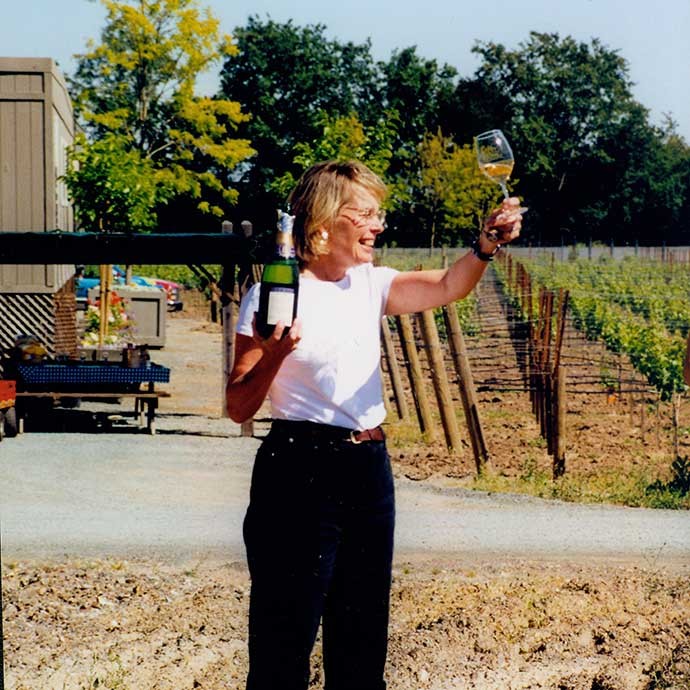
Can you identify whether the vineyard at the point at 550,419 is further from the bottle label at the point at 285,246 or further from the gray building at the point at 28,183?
the bottle label at the point at 285,246

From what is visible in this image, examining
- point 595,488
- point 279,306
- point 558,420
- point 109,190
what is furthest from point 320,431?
point 109,190

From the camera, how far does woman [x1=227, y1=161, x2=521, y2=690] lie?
2.64m

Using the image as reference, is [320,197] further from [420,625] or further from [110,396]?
[110,396]

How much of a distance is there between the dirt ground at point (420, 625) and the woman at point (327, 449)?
1.26 metres

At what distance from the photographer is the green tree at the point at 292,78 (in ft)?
110

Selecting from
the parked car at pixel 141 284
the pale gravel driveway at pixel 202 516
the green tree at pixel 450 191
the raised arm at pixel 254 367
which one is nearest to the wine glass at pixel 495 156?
the raised arm at pixel 254 367

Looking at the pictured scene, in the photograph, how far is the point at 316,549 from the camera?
2.63m

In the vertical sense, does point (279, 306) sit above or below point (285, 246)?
below

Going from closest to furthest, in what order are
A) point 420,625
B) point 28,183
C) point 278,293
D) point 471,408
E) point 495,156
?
point 278,293
point 495,156
point 420,625
point 471,408
point 28,183

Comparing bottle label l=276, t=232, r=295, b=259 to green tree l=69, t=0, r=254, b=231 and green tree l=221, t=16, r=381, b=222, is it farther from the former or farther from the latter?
green tree l=221, t=16, r=381, b=222

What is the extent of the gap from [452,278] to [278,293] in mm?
450

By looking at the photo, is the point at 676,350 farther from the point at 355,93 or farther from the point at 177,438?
the point at 355,93

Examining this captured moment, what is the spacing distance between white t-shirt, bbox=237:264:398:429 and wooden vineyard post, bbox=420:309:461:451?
6785 millimetres

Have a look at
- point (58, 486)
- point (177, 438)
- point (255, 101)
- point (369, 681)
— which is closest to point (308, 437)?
point (369, 681)
